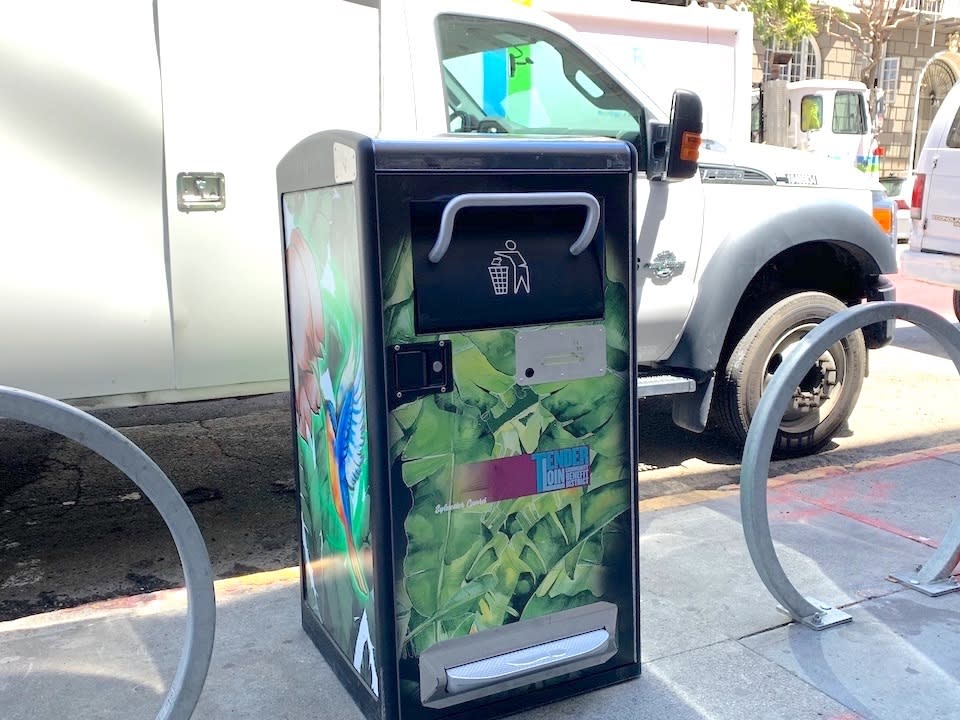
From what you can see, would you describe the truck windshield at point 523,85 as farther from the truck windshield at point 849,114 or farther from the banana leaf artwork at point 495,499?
the truck windshield at point 849,114

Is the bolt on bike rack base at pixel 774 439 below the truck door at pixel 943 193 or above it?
below

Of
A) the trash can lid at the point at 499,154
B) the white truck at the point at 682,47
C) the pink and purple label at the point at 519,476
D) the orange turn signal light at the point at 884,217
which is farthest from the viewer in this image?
the white truck at the point at 682,47

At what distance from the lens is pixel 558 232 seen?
2596 mm

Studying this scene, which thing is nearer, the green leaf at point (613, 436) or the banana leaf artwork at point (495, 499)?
the banana leaf artwork at point (495, 499)

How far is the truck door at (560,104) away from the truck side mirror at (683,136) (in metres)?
0.22

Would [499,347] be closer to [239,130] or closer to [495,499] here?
[495,499]

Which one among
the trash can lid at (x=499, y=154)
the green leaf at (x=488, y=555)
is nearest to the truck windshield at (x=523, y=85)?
the trash can lid at (x=499, y=154)

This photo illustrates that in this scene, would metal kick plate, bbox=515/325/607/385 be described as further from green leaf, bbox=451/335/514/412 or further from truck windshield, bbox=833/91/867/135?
truck windshield, bbox=833/91/867/135

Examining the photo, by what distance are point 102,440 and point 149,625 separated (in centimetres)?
148

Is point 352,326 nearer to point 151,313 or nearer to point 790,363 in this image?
point 790,363

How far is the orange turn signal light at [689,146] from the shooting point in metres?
4.38

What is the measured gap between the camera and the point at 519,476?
263 centimetres

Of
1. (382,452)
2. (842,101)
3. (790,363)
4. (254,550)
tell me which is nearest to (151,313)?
(254,550)

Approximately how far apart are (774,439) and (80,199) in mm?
2669
